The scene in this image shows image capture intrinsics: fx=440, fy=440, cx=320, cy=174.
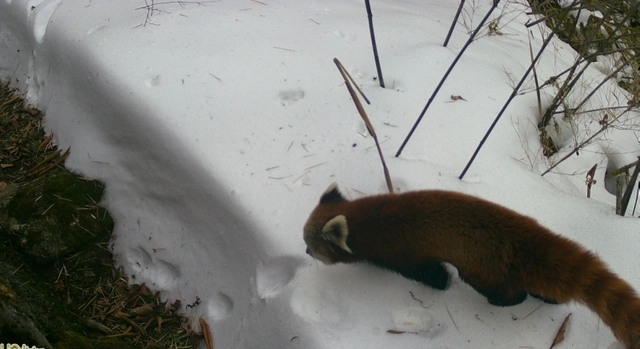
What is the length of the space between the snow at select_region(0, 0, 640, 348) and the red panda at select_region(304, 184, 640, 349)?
0.16 m

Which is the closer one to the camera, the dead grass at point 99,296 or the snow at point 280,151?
the snow at point 280,151

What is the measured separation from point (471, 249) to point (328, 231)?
728mm

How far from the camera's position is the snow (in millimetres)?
2354

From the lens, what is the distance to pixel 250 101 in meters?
2.93

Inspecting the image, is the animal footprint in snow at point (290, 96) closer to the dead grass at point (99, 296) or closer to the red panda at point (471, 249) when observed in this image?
the red panda at point (471, 249)

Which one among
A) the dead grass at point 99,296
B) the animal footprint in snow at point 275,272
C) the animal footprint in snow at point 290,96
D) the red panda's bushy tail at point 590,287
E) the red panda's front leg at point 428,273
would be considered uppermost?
the animal footprint in snow at point 290,96

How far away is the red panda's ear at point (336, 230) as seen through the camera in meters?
2.32

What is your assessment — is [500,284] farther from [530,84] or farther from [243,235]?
[530,84]

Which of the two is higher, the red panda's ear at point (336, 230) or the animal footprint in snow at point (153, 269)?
the red panda's ear at point (336, 230)

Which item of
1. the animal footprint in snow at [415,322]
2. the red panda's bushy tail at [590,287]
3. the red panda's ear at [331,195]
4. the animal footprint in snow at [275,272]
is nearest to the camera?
the red panda's bushy tail at [590,287]

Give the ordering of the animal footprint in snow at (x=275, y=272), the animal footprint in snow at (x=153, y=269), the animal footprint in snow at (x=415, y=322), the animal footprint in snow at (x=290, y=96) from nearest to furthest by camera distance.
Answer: the animal footprint in snow at (x=415, y=322) → the animal footprint in snow at (x=275, y=272) → the animal footprint in snow at (x=153, y=269) → the animal footprint in snow at (x=290, y=96)

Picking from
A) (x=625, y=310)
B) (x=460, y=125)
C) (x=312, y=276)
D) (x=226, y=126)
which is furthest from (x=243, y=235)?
(x=625, y=310)

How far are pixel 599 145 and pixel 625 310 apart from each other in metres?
2.04

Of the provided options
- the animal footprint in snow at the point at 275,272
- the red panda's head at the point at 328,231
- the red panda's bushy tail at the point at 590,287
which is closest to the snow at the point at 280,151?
the animal footprint in snow at the point at 275,272
